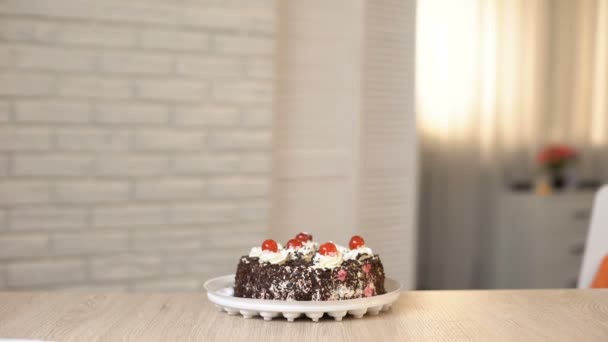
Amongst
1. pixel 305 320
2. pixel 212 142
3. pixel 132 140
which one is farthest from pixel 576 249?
pixel 305 320

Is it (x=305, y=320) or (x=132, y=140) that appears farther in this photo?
(x=132, y=140)

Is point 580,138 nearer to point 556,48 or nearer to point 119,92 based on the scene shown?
point 556,48

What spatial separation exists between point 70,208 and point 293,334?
1.67 meters

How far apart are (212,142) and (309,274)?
1.63 metres

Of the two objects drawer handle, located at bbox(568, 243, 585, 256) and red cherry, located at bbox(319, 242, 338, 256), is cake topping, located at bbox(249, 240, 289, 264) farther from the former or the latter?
drawer handle, located at bbox(568, 243, 585, 256)

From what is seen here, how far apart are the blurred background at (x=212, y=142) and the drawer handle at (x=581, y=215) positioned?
12mm

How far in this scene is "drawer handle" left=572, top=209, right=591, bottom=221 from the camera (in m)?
4.42

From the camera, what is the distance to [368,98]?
346cm

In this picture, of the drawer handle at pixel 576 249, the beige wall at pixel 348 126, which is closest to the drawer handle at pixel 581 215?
the drawer handle at pixel 576 249

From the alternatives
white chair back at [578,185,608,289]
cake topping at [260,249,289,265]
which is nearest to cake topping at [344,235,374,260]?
cake topping at [260,249,289,265]

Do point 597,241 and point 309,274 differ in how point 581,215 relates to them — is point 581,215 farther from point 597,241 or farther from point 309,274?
point 309,274

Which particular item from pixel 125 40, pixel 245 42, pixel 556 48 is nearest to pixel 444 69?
pixel 556 48

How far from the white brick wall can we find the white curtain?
199cm

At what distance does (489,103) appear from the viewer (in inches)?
188
